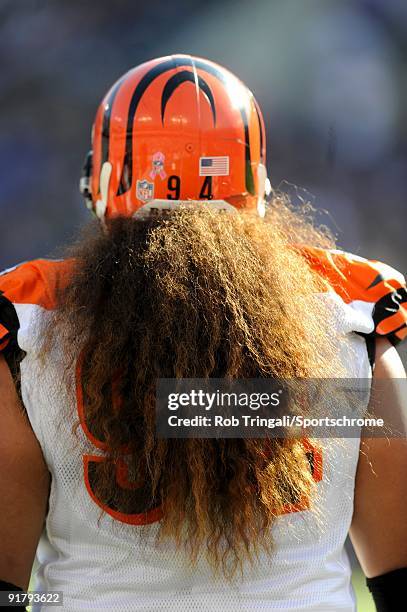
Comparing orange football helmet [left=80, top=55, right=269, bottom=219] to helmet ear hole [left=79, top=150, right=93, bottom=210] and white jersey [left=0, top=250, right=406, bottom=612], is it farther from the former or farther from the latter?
white jersey [left=0, top=250, right=406, bottom=612]

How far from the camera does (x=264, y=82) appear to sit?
6027 mm

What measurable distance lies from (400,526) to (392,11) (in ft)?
18.9

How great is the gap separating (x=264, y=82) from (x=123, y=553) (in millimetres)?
5381

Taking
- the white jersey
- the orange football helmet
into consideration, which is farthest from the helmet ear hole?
the white jersey

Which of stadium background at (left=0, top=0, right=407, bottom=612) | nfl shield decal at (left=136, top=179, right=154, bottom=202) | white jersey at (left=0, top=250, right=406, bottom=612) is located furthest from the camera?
stadium background at (left=0, top=0, right=407, bottom=612)

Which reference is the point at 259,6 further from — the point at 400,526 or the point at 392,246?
the point at 400,526

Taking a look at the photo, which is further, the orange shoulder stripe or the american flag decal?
the american flag decal

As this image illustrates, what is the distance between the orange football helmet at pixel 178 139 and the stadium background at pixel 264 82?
4509 mm

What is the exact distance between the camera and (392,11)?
6191mm

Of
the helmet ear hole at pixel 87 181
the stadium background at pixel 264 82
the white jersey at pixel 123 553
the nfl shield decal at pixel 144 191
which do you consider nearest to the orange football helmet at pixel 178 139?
the nfl shield decal at pixel 144 191

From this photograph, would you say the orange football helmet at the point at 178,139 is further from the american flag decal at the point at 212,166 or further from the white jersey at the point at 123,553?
the white jersey at the point at 123,553

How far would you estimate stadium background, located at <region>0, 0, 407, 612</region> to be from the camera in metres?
6.01

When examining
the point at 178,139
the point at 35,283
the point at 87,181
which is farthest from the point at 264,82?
the point at 35,283

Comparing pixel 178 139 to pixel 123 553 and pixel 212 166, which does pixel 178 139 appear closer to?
pixel 212 166
